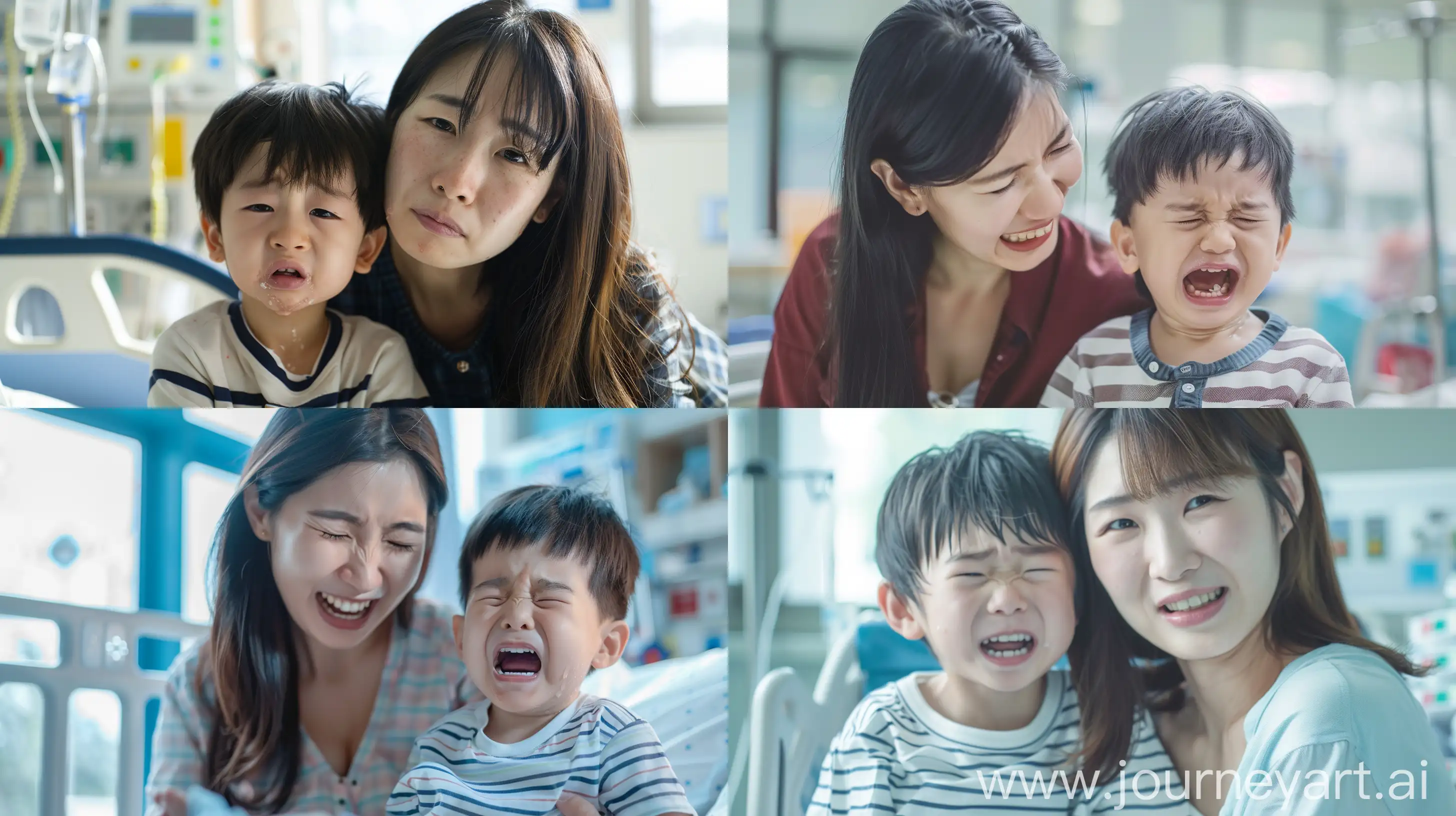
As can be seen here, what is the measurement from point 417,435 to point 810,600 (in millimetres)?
400

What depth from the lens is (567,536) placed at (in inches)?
40.1

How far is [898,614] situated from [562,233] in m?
0.47

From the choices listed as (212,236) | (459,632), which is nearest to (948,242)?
(459,632)

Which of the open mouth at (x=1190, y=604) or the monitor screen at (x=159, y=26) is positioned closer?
the open mouth at (x=1190, y=604)

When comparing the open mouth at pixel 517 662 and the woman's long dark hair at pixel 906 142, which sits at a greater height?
the woman's long dark hair at pixel 906 142

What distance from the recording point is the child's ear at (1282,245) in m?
1.01

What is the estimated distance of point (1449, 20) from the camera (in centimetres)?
137

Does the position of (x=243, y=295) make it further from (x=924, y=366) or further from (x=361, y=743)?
(x=924, y=366)

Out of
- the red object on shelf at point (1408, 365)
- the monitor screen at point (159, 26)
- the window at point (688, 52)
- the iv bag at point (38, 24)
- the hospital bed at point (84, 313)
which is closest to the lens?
the hospital bed at point (84, 313)

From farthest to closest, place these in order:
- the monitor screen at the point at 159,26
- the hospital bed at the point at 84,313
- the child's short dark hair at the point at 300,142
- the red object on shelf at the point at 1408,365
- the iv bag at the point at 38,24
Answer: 1. the monitor screen at the point at 159,26
2. the red object on shelf at the point at 1408,365
3. the iv bag at the point at 38,24
4. the hospital bed at the point at 84,313
5. the child's short dark hair at the point at 300,142

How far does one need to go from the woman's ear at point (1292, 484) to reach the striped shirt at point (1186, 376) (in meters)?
0.05

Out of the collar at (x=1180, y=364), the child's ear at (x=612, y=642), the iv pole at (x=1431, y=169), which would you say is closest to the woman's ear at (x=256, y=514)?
the child's ear at (x=612, y=642)

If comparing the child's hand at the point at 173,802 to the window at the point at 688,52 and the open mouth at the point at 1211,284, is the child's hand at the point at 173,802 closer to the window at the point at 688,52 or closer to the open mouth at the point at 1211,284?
the open mouth at the point at 1211,284

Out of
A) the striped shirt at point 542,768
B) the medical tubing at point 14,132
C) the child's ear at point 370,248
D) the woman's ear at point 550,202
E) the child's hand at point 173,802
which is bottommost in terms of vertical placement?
the child's hand at point 173,802
